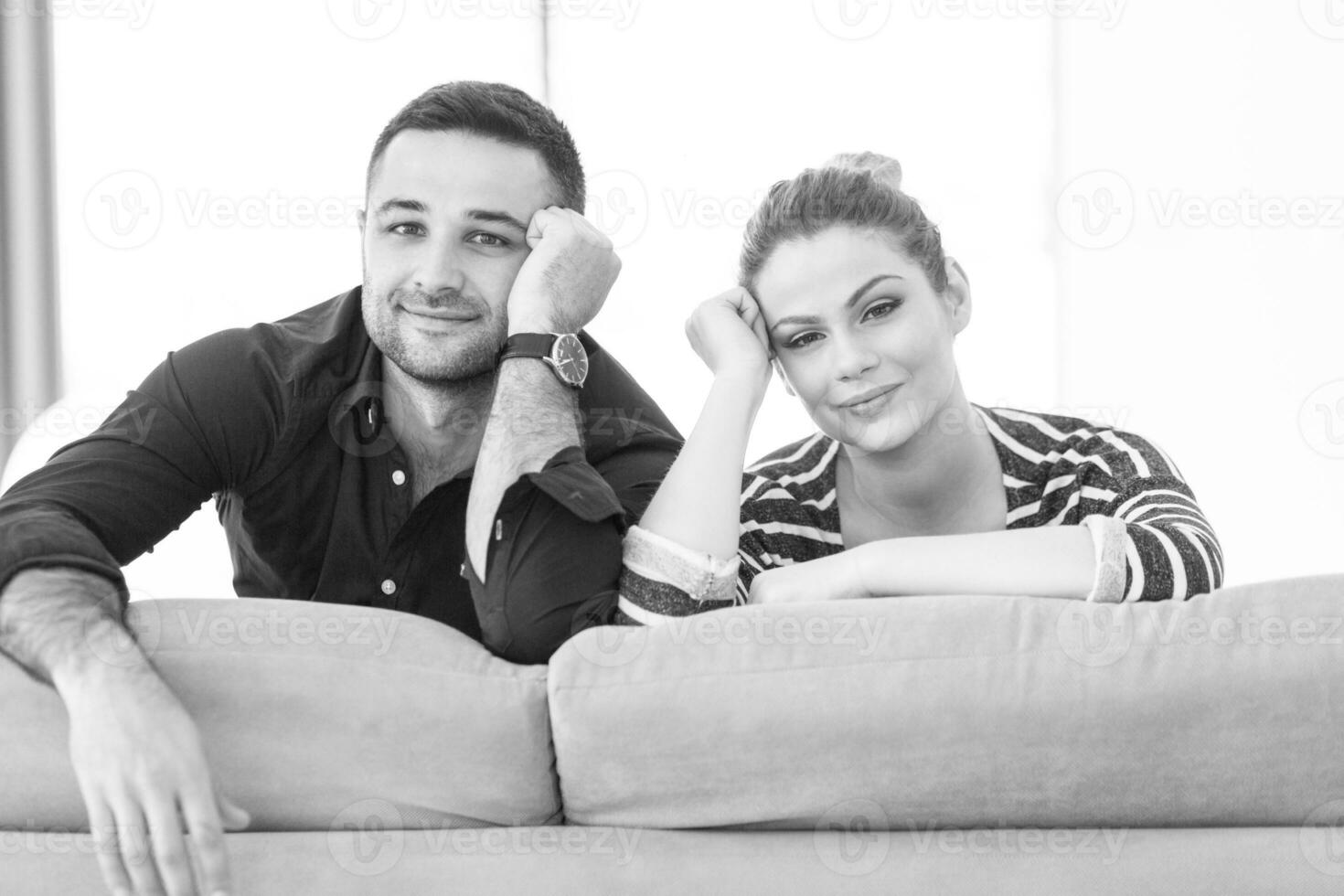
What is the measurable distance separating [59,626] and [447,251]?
0.79m

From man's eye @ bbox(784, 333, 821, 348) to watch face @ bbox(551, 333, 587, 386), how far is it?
9.8 inches

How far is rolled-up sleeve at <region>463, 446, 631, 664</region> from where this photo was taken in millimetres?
1344

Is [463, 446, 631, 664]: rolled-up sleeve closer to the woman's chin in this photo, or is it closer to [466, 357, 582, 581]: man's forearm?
[466, 357, 582, 581]: man's forearm

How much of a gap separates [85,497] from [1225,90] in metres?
2.87

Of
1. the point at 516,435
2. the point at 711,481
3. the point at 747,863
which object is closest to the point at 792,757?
the point at 747,863

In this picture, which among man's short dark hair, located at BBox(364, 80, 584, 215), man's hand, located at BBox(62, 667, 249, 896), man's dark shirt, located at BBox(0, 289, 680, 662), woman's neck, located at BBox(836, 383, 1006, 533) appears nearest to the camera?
man's hand, located at BBox(62, 667, 249, 896)

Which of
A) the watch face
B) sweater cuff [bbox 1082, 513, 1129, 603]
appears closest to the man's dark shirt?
the watch face

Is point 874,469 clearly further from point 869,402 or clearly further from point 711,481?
point 711,481

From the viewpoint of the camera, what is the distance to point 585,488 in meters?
1.44

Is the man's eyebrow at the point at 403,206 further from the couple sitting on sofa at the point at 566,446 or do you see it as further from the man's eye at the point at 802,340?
the man's eye at the point at 802,340

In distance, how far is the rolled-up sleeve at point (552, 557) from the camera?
134cm

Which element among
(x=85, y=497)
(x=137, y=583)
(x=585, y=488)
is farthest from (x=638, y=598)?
(x=137, y=583)

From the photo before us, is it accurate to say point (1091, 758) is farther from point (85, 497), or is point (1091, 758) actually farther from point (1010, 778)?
point (85, 497)

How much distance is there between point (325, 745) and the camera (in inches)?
43.3
